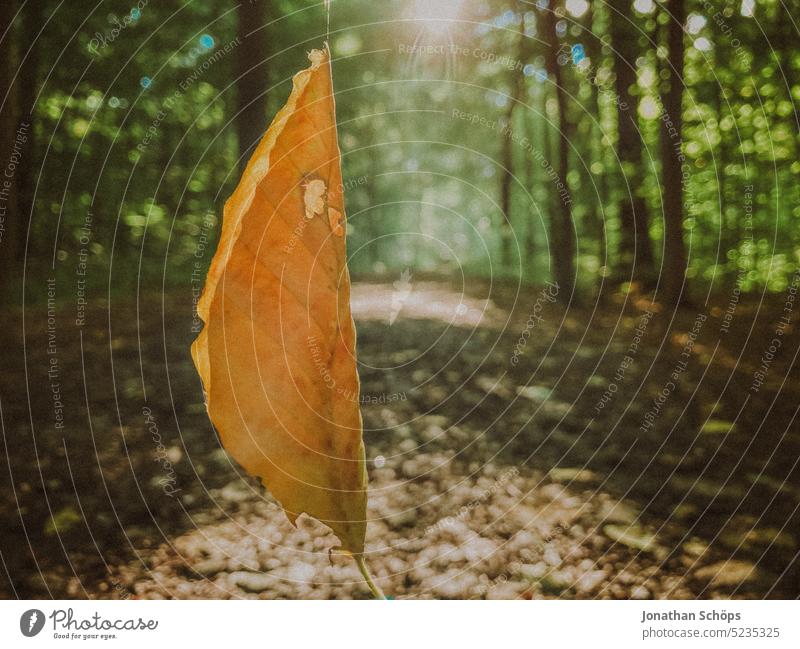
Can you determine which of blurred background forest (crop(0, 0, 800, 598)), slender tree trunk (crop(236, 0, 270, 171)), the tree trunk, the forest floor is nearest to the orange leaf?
blurred background forest (crop(0, 0, 800, 598))

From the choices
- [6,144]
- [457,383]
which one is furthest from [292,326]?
[457,383]

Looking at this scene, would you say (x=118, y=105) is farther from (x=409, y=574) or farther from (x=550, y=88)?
(x=409, y=574)

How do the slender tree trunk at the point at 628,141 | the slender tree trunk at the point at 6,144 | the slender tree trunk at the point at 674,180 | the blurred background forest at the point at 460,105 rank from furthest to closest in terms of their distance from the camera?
the slender tree trunk at the point at 628,141
the slender tree trunk at the point at 674,180
the blurred background forest at the point at 460,105
the slender tree trunk at the point at 6,144

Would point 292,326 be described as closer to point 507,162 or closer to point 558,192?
point 558,192

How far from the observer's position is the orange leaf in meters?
0.40

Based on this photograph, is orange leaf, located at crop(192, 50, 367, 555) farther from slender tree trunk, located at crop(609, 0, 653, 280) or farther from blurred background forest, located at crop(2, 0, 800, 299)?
slender tree trunk, located at crop(609, 0, 653, 280)

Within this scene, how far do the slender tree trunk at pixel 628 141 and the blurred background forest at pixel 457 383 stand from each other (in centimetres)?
4

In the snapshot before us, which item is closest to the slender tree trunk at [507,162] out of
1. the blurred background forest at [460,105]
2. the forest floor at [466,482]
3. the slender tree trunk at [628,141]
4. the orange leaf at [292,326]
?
the blurred background forest at [460,105]

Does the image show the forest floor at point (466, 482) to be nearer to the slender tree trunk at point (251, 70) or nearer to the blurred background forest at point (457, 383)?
the blurred background forest at point (457, 383)

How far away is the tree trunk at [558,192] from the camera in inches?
154

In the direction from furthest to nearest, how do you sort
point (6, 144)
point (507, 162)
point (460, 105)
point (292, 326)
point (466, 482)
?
point (507, 162) → point (460, 105) → point (6, 144) → point (466, 482) → point (292, 326)

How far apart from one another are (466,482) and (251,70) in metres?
2.55

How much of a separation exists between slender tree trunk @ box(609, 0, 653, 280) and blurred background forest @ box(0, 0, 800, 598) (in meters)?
0.04

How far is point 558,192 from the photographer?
3678mm
